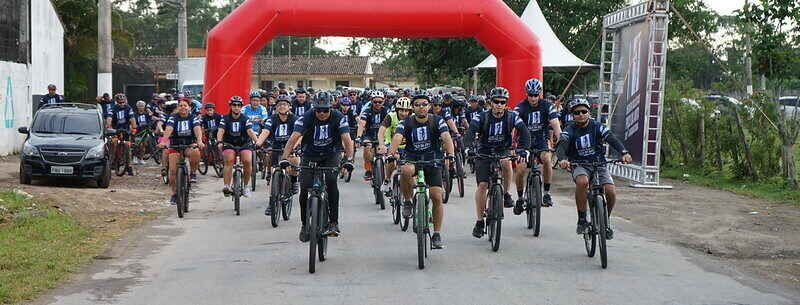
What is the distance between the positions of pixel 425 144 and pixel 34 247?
4.44 m

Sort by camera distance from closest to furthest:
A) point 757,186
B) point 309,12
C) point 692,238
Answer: point 692,238, point 757,186, point 309,12

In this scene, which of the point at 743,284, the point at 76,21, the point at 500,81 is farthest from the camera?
the point at 76,21

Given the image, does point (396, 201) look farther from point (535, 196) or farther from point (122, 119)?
point (122, 119)

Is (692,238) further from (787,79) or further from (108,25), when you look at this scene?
(108,25)

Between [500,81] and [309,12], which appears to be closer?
[309,12]

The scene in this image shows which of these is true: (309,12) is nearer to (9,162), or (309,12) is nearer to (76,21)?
(9,162)

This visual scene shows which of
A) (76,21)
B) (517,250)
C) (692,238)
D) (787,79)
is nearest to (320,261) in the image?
(517,250)

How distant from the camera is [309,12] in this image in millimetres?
20734

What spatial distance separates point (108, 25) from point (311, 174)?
1747cm

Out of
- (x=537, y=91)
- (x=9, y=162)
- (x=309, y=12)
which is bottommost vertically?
(x=9, y=162)

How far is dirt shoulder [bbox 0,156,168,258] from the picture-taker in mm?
13328

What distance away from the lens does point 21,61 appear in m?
26.2

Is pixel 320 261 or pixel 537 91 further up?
pixel 537 91

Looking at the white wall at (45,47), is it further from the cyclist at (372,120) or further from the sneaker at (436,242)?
the sneaker at (436,242)
